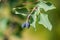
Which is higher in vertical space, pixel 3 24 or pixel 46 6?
pixel 46 6

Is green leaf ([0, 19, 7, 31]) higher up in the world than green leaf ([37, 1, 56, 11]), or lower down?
lower down

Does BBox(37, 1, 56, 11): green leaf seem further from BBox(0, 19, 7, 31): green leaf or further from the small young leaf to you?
BBox(0, 19, 7, 31): green leaf

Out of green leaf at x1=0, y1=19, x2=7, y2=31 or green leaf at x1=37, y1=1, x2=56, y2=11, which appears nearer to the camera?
green leaf at x1=37, y1=1, x2=56, y2=11

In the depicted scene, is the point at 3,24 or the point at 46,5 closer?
the point at 46,5

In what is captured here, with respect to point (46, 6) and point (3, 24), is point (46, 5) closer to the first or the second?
point (46, 6)

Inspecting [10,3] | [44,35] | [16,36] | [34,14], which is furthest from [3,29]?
[34,14]

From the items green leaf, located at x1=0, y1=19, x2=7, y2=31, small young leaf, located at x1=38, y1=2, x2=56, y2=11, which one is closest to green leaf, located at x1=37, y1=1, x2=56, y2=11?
small young leaf, located at x1=38, y1=2, x2=56, y2=11

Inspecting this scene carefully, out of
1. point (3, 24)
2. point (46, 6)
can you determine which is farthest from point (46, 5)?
point (3, 24)

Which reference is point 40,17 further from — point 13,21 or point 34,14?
point 13,21

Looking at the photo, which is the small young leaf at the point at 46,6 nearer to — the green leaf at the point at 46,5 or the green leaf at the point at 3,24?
the green leaf at the point at 46,5

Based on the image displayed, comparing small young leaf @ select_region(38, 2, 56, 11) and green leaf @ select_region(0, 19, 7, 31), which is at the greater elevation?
small young leaf @ select_region(38, 2, 56, 11)

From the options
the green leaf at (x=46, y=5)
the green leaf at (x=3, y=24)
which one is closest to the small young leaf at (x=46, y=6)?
the green leaf at (x=46, y=5)

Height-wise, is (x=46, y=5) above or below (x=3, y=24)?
above

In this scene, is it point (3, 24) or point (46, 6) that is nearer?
point (46, 6)
